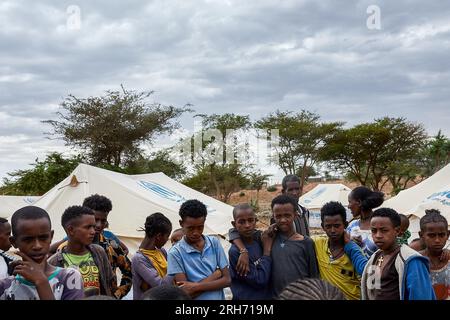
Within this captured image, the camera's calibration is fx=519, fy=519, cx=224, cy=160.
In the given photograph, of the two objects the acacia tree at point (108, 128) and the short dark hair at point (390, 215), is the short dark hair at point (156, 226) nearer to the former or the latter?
the short dark hair at point (390, 215)

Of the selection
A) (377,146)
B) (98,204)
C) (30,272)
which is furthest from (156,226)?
(377,146)

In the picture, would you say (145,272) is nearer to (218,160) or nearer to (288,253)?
(288,253)

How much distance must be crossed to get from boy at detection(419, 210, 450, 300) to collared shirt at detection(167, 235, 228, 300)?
1.42 m

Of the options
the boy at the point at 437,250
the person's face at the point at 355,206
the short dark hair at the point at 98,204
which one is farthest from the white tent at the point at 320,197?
the boy at the point at 437,250

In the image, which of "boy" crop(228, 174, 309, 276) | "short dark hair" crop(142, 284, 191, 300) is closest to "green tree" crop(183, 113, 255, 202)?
"boy" crop(228, 174, 309, 276)

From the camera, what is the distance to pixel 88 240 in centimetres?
324

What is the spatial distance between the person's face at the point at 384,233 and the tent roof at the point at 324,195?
53.4 ft

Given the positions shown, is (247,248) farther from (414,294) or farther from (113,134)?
(113,134)

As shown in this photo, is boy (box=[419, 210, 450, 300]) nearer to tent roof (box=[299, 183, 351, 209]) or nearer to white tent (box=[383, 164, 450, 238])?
white tent (box=[383, 164, 450, 238])

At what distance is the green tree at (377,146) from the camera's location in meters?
32.0

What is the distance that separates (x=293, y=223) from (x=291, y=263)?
1.05 feet

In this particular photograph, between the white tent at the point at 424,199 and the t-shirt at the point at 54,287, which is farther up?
the white tent at the point at 424,199

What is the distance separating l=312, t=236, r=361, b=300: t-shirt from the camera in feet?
10.7

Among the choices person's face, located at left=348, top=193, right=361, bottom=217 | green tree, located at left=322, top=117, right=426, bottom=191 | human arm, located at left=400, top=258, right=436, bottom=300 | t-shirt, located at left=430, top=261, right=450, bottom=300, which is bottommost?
t-shirt, located at left=430, top=261, right=450, bottom=300
